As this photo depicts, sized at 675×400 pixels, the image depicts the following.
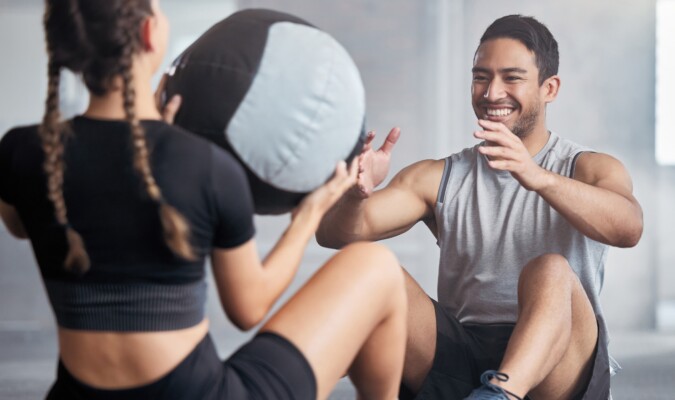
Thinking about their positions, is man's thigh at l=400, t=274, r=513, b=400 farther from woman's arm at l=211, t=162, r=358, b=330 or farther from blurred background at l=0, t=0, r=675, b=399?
blurred background at l=0, t=0, r=675, b=399

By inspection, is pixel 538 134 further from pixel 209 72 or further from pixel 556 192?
pixel 209 72

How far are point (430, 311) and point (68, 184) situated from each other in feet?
3.05

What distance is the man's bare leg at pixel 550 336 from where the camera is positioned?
1.73 metres

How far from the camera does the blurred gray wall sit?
455 cm

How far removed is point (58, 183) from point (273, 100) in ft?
1.26

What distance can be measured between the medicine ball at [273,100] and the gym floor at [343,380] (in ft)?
5.64

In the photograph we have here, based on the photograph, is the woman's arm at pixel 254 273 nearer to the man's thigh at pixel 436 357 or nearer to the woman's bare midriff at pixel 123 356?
the woman's bare midriff at pixel 123 356

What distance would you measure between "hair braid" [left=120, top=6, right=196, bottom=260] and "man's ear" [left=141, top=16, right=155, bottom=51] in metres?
0.02

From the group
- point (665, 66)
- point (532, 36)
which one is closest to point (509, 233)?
point (532, 36)

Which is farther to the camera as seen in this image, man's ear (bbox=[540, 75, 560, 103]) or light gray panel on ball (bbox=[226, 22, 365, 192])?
man's ear (bbox=[540, 75, 560, 103])

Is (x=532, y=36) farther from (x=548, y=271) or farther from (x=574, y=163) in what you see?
(x=548, y=271)

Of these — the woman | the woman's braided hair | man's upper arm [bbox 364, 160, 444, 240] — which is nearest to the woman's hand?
the woman

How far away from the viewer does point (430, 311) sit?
1929 millimetres

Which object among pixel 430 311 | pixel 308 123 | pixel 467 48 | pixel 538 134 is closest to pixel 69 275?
pixel 308 123
